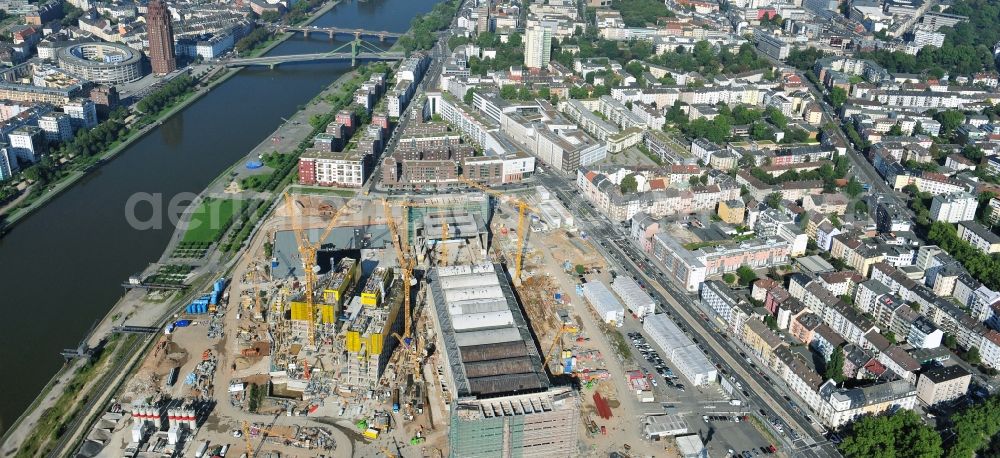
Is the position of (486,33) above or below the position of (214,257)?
above

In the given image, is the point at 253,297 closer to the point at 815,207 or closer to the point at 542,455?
the point at 542,455

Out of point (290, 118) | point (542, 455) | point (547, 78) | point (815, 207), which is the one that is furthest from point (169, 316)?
point (547, 78)

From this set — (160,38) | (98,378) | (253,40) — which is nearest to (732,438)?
(98,378)

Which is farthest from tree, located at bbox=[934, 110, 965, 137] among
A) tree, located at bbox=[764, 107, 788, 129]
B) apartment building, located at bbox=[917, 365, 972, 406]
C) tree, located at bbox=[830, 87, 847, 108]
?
apartment building, located at bbox=[917, 365, 972, 406]

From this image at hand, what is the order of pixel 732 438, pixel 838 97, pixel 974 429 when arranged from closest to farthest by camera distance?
pixel 974 429, pixel 732 438, pixel 838 97

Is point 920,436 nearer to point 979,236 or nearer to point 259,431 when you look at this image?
point 979,236

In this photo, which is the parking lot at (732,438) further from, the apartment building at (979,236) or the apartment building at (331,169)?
the apartment building at (331,169)

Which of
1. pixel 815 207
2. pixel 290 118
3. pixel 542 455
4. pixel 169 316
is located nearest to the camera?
pixel 542 455

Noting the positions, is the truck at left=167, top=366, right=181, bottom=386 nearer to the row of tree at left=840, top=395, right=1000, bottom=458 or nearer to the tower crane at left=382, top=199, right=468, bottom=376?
the tower crane at left=382, top=199, right=468, bottom=376
